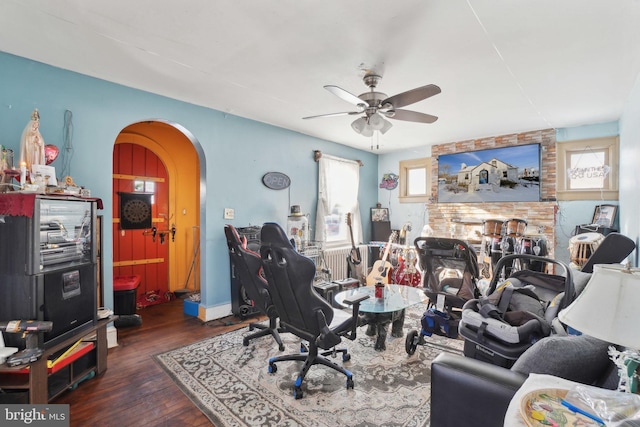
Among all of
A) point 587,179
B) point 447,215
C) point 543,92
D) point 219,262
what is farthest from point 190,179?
point 587,179

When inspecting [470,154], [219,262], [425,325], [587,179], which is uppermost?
[470,154]

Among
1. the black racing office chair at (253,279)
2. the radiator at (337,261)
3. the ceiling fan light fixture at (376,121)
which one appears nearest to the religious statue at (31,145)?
the black racing office chair at (253,279)

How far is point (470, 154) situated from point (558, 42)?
3.21 m

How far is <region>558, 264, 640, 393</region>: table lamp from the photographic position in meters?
0.94

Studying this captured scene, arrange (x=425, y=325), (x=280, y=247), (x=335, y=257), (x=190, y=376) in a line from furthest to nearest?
(x=335, y=257) < (x=425, y=325) < (x=190, y=376) < (x=280, y=247)

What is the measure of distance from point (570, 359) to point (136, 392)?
2729mm

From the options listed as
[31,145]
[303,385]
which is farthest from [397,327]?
[31,145]

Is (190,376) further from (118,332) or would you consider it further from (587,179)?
(587,179)

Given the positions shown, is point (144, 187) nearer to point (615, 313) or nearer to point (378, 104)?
point (378, 104)

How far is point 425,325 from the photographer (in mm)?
2691

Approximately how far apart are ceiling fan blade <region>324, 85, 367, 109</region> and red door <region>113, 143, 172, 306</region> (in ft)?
11.7

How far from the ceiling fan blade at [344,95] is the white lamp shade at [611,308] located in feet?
6.15

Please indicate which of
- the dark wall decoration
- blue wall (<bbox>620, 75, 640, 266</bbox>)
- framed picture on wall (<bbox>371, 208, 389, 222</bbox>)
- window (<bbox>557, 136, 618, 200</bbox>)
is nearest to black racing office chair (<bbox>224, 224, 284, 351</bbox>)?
the dark wall decoration

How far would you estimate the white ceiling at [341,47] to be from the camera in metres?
1.96
